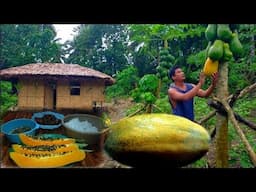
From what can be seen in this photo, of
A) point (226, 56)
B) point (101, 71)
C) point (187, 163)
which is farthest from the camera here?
point (101, 71)

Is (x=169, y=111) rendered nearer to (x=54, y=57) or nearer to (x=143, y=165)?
(x=143, y=165)

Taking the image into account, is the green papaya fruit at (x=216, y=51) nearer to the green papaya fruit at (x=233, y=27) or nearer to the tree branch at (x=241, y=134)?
the green papaya fruit at (x=233, y=27)

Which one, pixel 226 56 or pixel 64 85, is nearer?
pixel 226 56

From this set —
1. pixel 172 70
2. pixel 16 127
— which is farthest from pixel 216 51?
pixel 16 127

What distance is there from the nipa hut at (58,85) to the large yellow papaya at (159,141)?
0.56 m

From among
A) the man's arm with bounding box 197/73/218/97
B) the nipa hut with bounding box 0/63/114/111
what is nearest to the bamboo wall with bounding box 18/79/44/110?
the nipa hut with bounding box 0/63/114/111

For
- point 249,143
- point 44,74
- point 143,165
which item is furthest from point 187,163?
point 44,74

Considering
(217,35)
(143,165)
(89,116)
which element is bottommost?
(143,165)

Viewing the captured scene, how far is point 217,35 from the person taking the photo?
3.20 meters

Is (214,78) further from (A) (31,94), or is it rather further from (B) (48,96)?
(A) (31,94)

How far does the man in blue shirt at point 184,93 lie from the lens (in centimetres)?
315

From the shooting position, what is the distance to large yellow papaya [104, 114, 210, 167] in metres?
2.75

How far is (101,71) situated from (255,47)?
1.28m

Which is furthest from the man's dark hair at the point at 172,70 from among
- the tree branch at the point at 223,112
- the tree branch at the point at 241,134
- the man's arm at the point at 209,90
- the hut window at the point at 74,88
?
the hut window at the point at 74,88
